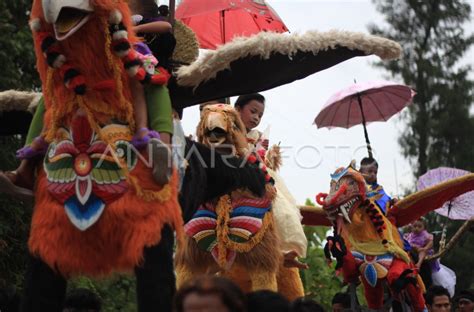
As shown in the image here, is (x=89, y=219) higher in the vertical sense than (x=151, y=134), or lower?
lower

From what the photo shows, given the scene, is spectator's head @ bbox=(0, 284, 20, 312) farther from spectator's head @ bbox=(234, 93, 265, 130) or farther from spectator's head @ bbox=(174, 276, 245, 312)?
spectator's head @ bbox=(174, 276, 245, 312)

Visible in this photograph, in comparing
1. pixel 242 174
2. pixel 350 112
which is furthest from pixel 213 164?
pixel 350 112

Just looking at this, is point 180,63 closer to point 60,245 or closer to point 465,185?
point 60,245

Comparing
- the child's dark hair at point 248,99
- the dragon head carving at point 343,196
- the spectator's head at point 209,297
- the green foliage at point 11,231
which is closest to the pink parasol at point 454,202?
the dragon head carving at point 343,196

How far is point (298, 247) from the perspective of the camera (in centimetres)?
691

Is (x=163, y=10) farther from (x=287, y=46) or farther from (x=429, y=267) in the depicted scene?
(x=429, y=267)

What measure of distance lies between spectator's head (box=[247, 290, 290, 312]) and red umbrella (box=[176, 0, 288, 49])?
511 centimetres

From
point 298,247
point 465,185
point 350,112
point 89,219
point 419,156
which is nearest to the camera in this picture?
point 89,219

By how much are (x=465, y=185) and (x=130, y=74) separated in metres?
4.11

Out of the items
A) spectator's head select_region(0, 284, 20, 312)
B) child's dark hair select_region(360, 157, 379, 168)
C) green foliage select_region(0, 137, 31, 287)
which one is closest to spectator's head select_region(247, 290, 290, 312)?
spectator's head select_region(0, 284, 20, 312)

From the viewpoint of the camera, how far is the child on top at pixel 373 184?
830 cm

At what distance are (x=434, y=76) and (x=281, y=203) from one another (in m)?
13.8

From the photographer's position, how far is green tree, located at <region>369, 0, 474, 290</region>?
20.2 m

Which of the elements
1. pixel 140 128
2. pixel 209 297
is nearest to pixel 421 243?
pixel 140 128
